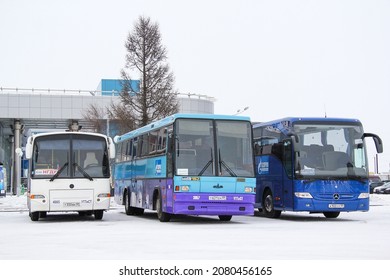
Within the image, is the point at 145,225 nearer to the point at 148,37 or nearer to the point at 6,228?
the point at 6,228

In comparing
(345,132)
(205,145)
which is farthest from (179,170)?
(345,132)

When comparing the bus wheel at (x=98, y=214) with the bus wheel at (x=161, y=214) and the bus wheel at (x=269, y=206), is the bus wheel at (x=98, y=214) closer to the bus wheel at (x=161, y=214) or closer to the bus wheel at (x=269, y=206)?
the bus wheel at (x=161, y=214)

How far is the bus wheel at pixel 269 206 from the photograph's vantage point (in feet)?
90.4

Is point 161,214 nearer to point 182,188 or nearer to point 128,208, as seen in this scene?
point 182,188

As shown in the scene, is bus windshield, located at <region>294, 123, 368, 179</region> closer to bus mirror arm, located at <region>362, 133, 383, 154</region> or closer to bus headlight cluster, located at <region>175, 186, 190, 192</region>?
bus mirror arm, located at <region>362, 133, 383, 154</region>

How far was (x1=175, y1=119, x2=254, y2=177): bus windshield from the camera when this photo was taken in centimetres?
2331

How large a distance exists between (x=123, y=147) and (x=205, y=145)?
977 centimetres

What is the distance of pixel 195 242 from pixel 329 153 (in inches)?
385

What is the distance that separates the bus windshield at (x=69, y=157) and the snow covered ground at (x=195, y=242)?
223cm

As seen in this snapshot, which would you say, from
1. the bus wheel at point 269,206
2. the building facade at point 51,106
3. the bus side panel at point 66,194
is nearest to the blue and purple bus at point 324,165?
the bus wheel at point 269,206

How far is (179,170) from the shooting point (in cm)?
2316

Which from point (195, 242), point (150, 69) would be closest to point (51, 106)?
point (150, 69)

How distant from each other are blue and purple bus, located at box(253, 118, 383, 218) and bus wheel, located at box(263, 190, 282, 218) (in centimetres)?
133

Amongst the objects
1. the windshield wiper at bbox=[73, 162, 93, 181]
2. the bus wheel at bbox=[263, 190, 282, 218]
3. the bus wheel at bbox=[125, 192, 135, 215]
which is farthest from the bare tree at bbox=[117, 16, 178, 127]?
the windshield wiper at bbox=[73, 162, 93, 181]
